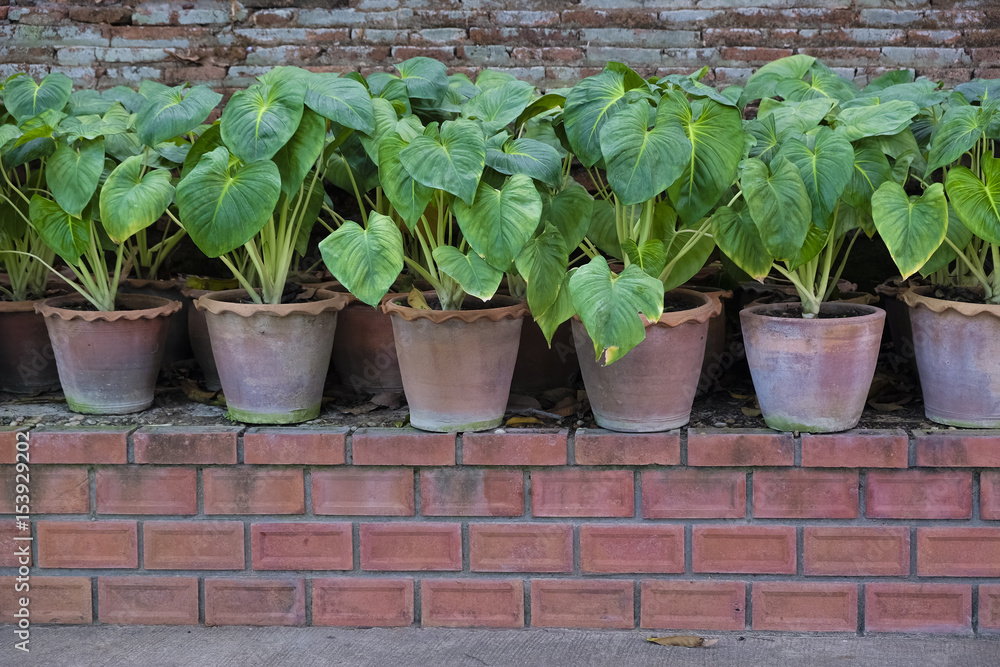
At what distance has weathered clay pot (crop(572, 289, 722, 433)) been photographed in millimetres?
1716

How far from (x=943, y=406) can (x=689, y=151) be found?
73 cm

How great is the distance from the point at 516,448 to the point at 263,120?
2.48ft

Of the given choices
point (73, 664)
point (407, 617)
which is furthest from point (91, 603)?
point (407, 617)

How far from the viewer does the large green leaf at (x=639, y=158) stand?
156cm

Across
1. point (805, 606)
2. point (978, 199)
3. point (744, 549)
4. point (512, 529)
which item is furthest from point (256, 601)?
point (978, 199)

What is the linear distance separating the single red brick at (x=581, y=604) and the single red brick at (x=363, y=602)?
25 centimetres

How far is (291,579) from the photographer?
182 centimetres

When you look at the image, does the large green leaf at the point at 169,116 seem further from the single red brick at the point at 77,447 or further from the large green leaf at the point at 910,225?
the large green leaf at the point at 910,225

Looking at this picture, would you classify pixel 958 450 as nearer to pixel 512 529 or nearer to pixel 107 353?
pixel 512 529

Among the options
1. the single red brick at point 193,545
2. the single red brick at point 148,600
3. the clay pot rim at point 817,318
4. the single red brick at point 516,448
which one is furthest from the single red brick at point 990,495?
the single red brick at point 148,600

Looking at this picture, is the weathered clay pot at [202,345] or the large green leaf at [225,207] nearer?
the large green leaf at [225,207]

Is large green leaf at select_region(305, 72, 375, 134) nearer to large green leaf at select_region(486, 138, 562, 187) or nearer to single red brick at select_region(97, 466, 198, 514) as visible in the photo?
large green leaf at select_region(486, 138, 562, 187)

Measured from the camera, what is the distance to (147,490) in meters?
1.81

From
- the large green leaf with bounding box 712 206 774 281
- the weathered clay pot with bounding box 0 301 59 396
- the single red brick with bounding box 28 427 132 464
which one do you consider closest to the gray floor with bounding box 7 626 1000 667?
the single red brick with bounding box 28 427 132 464
